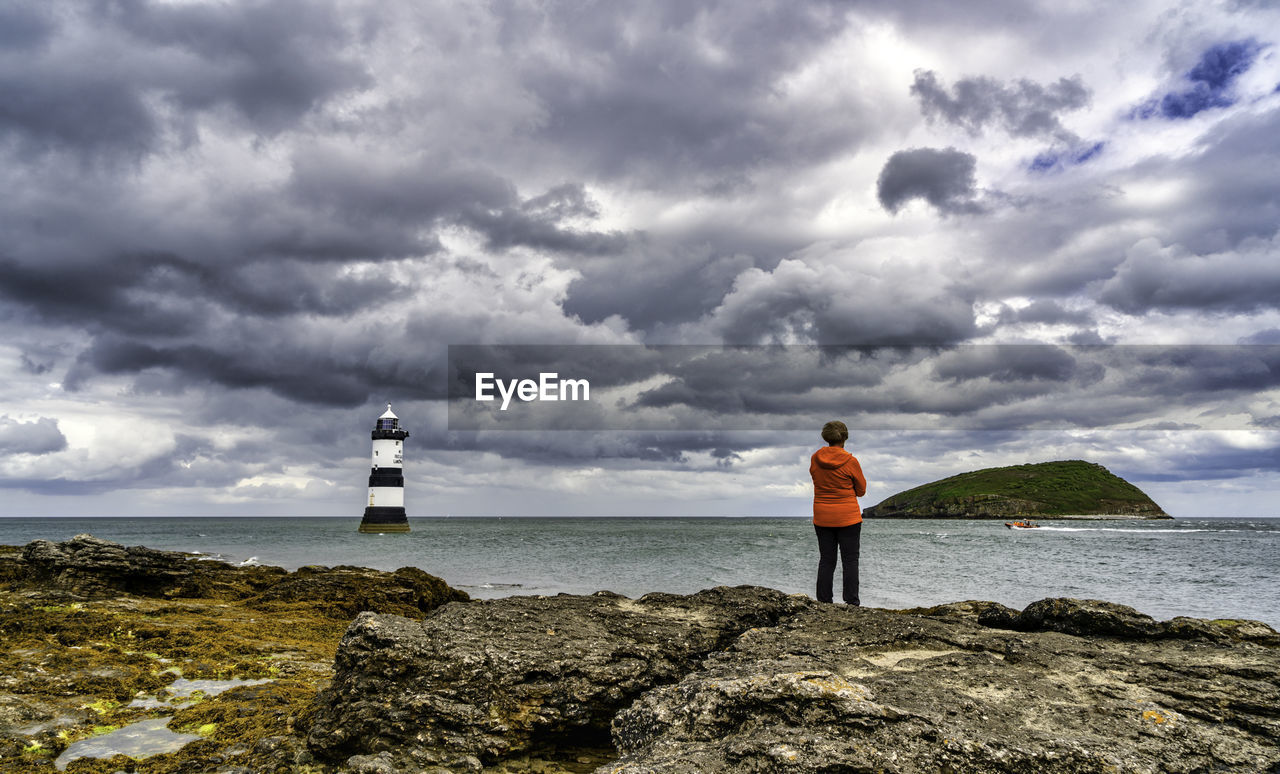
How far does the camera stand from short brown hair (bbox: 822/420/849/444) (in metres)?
9.60

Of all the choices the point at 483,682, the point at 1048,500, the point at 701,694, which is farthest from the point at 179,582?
the point at 1048,500

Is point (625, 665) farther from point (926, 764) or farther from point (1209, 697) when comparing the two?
point (1209, 697)

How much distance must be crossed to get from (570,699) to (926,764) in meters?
2.73

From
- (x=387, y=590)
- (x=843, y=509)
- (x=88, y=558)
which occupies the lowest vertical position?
(x=387, y=590)

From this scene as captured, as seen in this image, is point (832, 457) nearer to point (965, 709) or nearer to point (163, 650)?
point (965, 709)

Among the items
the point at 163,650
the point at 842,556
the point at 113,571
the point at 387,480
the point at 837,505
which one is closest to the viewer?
the point at 842,556

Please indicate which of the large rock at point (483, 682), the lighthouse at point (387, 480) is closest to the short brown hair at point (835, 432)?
the large rock at point (483, 682)

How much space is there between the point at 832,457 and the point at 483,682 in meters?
5.67

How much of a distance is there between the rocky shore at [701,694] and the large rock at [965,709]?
15 millimetres

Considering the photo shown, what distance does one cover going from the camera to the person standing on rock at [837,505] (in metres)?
9.27

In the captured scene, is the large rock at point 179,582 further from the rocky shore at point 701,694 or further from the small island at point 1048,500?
the small island at point 1048,500

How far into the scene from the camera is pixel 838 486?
9.38m

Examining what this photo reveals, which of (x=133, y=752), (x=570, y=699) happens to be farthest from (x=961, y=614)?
(x=133, y=752)

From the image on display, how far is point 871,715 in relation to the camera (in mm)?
4059
